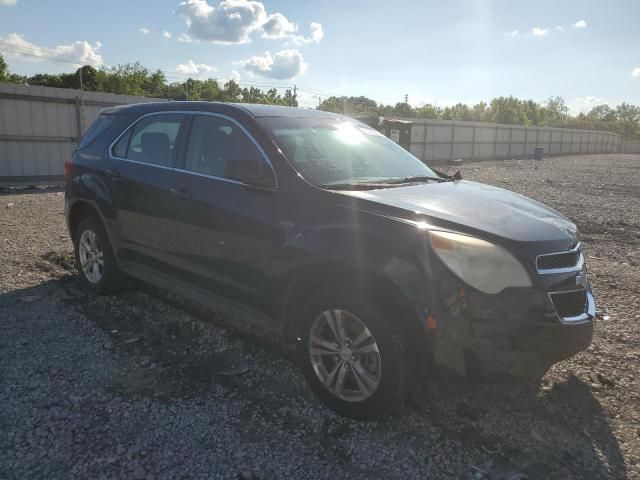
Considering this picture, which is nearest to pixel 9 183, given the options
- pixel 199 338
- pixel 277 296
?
pixel 199 338

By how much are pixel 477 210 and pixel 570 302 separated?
73cm

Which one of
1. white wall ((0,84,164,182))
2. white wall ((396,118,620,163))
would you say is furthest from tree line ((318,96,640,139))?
white wall ((0,84,164,182))

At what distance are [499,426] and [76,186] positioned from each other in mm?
4358

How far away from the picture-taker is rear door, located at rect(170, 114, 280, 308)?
133 inches

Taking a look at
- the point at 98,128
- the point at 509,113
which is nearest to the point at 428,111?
the point at 509,113

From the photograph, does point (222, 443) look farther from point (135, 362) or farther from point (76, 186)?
point (76, 186)

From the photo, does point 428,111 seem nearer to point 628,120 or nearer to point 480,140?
point 480,140

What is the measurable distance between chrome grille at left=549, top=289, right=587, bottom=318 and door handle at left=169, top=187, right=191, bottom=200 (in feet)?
8.46

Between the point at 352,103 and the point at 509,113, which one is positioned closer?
the point at 352,103

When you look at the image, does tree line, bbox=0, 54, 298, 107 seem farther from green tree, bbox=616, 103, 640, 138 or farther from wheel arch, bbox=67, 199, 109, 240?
green tree, bbox=616, 103, 640, 138

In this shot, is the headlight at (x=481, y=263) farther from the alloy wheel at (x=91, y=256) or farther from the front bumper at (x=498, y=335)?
the alloy wheel at (x=91, y=256)

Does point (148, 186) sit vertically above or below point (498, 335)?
above

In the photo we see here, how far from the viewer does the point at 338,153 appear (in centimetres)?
380

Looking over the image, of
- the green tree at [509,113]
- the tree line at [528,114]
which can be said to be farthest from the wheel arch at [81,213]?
the green tree at [509,113]
